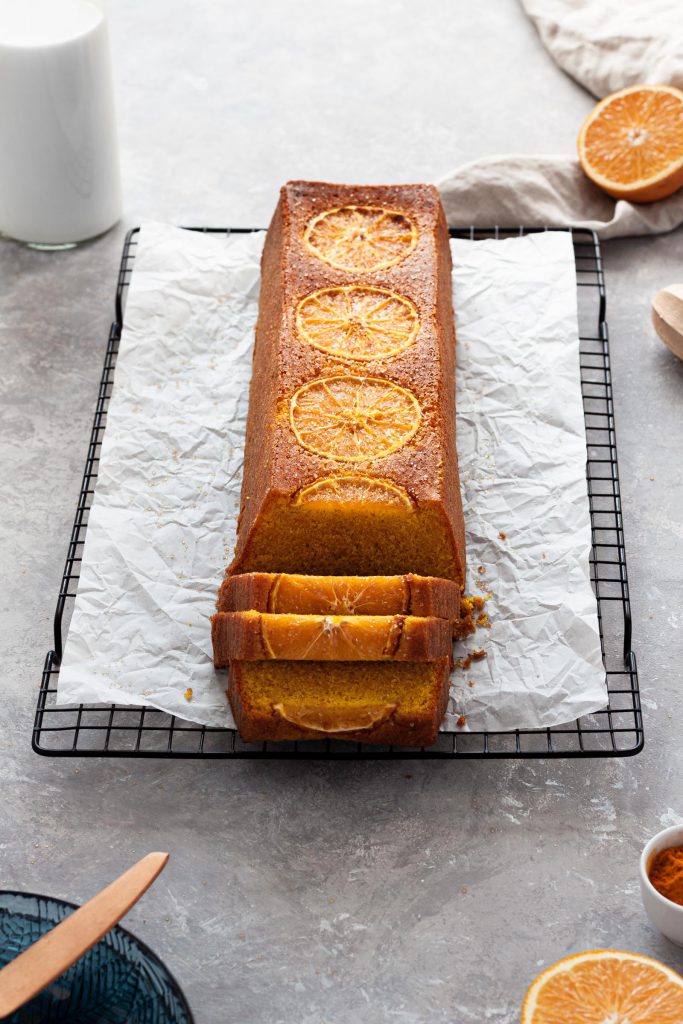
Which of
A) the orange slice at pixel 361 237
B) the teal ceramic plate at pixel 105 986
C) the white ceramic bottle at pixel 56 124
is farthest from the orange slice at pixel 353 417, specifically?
the white ceramic bottle at pixel 56 124

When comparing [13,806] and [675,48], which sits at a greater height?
[675,48]

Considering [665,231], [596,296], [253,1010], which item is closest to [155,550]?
[253,1010]

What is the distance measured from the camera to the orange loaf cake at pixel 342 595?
150 inches

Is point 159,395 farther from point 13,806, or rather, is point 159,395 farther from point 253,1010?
point 253,1010

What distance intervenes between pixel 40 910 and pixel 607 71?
4.91m

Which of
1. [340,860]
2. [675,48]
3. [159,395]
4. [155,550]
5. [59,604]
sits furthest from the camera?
[675,48]

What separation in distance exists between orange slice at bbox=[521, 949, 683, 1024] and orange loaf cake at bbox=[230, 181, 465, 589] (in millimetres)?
1364

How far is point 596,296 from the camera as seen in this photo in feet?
18.3

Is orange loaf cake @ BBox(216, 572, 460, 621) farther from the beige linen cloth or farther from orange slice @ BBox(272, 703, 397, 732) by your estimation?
the beige linen cloth

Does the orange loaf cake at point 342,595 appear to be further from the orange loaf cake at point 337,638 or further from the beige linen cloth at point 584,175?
the beige linen cloth at point 584,175

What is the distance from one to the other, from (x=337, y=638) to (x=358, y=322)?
1.36 meters

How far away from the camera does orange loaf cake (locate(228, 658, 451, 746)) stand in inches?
147

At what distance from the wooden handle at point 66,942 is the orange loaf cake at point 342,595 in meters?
0.90

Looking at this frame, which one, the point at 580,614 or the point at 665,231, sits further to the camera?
the point at 665,231
